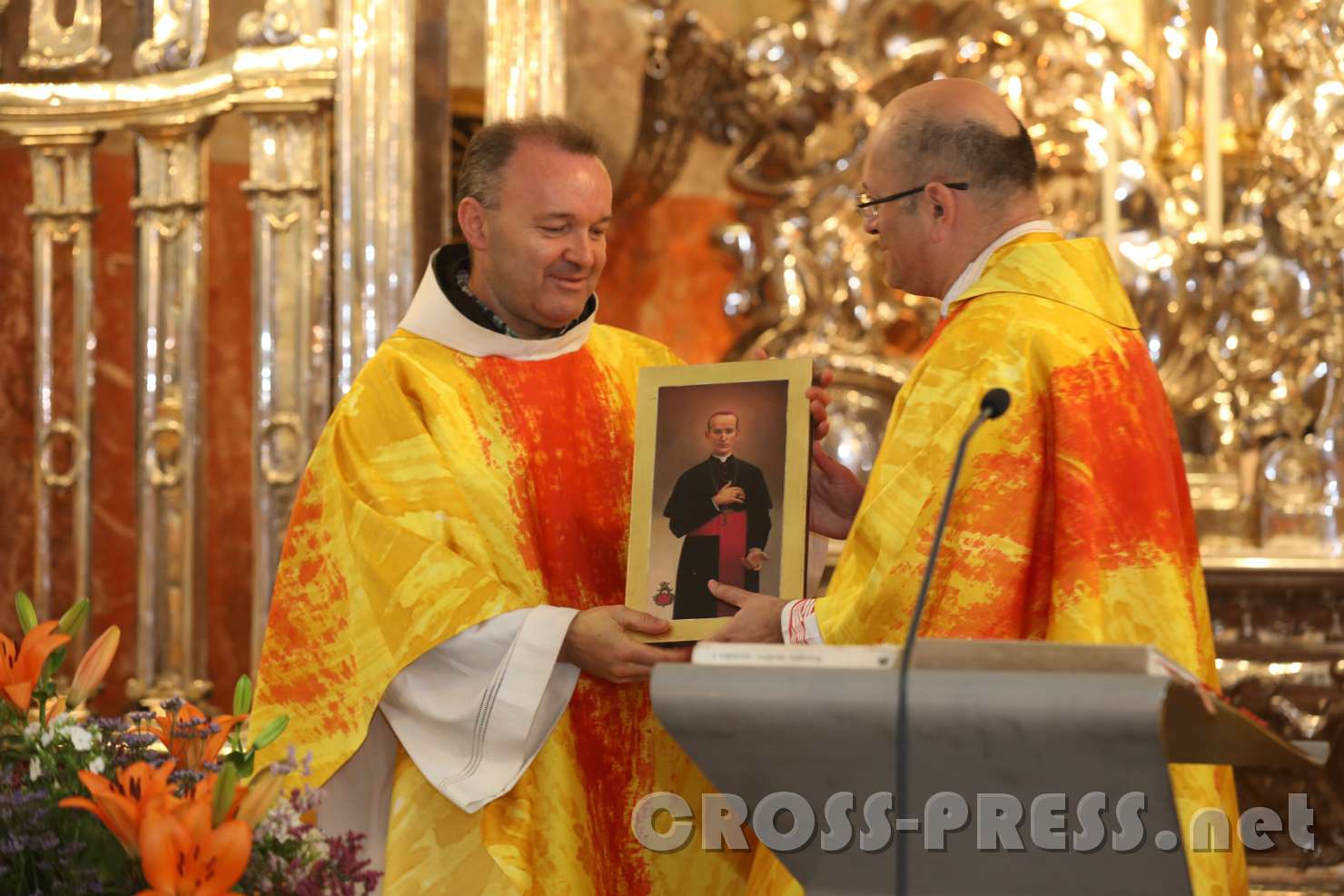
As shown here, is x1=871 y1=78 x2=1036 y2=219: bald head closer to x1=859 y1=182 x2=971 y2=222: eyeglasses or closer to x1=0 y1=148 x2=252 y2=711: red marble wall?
x1=859 y1=182 x2=971 y2=222: eyeglasses

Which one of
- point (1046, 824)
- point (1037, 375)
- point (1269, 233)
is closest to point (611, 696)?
point (1037, 375)

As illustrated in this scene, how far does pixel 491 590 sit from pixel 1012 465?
94 centimetres

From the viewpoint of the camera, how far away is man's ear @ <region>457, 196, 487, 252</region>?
3.43 metres

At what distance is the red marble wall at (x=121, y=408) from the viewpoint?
538 centimetres

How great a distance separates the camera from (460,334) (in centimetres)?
345

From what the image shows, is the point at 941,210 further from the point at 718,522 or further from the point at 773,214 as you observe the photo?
the point at 773,214

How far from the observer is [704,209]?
5586 mm

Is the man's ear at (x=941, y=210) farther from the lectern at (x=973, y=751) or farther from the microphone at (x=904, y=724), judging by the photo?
the lectern at (x=973, y=751)

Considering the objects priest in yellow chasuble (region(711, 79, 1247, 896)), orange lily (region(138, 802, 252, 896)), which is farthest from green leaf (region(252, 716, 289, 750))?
priest in yellow chasuble (region(711, 79, 1247, 896))

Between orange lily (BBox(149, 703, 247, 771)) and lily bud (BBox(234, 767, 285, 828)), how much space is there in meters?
0.23

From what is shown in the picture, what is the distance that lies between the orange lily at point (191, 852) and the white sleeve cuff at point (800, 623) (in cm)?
122

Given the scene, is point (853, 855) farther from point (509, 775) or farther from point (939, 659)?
point (509, 775)

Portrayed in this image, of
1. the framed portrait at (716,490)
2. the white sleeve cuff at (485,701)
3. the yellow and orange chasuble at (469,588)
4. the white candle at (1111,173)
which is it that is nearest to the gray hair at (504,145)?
the yellow and orange chasuble at (469,588)

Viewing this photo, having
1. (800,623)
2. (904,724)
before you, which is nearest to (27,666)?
(904,724)
